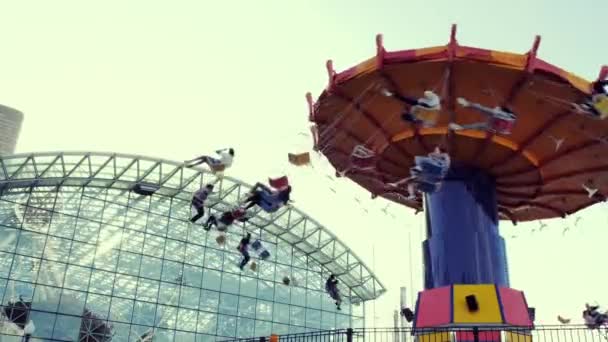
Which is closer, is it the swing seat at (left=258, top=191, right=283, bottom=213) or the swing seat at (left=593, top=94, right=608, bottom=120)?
the swing seat at (left=593, top=94, right=608, bottom=120)

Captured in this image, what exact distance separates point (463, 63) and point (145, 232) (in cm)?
2582

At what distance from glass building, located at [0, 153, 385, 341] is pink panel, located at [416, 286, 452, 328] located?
19476 millimetres

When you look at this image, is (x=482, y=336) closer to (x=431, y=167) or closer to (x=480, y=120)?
(x=431, y=167)

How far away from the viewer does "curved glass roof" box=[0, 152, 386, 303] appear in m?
32.2

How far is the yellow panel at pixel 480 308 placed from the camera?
15055 millimetres

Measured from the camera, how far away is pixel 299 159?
16.3 m

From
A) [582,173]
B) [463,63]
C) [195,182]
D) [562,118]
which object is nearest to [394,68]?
[463,63]

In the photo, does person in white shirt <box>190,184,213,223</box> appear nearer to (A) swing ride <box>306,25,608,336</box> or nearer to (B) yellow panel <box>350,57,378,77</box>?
(A) swing ride <box>306,25,608,336</box>

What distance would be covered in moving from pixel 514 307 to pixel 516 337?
815 mm

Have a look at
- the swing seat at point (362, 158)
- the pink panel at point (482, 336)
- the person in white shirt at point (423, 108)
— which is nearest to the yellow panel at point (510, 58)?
the person in white shirt at point (423, 108)

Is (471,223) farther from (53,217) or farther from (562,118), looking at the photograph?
(53,217)

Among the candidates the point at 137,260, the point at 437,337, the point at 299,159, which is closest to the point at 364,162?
the point at 299,159

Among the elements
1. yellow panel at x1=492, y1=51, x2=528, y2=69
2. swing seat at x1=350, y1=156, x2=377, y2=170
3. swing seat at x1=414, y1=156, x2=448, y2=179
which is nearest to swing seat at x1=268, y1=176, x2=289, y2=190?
swing seat at x1=350, y1=156, x2=377, y2=170

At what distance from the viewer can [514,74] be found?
14156 mm
